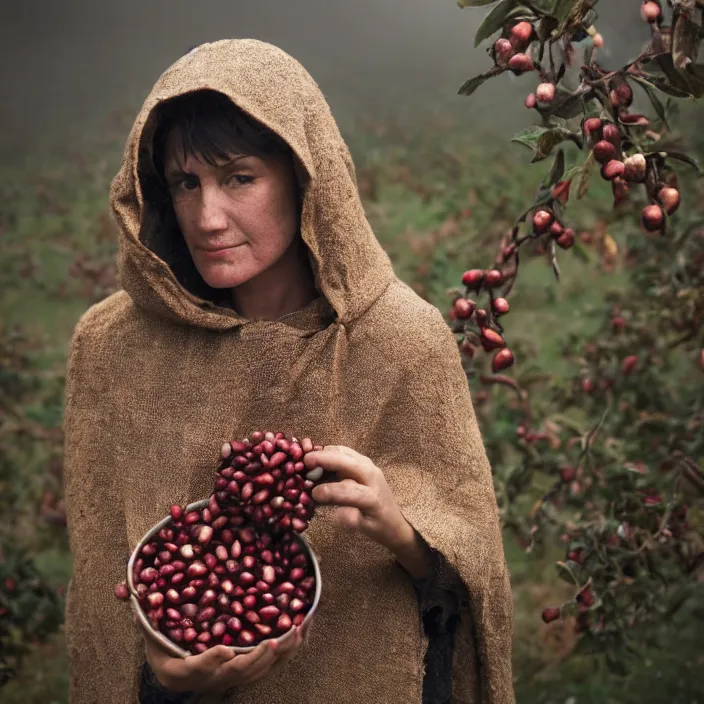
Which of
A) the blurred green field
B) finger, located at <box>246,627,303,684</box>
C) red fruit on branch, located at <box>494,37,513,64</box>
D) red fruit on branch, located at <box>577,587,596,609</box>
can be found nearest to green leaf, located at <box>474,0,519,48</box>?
red fruit on branch, located at <box>494,37,513,64</box>

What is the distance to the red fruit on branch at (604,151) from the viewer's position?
1483 millimetres

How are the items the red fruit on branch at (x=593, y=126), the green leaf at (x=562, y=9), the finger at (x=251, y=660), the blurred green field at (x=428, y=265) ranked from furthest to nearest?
1. the blurred green field at (x=428, y=265)
2. the red fruit on branch at (x=593, y=126)
3. the green leaf at (x=562, y=9)
4. the finger at (x=251, y=660)

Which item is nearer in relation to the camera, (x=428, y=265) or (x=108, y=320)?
(x=108, y=320)

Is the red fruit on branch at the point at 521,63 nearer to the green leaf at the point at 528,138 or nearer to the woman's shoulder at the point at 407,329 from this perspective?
the green leaf at the point at 528,138

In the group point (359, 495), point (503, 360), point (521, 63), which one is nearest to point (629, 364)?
point (503, 360)

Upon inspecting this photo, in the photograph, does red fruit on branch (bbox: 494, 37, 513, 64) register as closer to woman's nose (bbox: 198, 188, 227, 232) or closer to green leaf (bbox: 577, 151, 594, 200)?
green leaf (bbox: 577, 151, 594, 200)

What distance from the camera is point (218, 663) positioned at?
131cm

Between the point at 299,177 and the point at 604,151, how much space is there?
0.47m

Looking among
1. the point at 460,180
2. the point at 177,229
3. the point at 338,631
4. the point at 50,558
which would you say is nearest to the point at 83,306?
the point at 50,558

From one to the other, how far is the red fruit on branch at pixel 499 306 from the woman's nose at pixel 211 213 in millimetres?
471

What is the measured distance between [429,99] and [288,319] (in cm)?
323

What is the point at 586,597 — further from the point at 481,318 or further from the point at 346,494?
the point at 346,494

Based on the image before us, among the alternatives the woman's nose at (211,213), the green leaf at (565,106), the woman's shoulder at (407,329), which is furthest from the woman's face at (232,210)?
the green leaf at (565,106)

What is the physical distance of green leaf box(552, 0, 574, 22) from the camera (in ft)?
4.62
